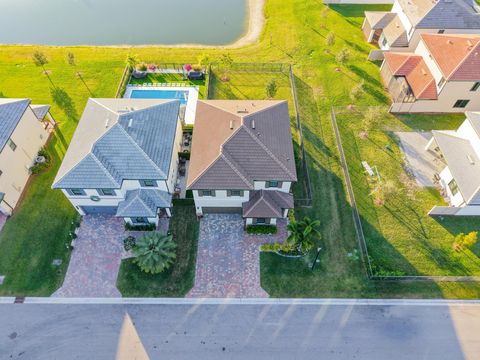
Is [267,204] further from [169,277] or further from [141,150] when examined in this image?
[141,150]

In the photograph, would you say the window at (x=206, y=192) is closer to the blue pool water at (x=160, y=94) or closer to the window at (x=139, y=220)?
the window at (x=139, y=220)

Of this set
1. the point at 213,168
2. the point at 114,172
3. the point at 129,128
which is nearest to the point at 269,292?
the point at 213,168

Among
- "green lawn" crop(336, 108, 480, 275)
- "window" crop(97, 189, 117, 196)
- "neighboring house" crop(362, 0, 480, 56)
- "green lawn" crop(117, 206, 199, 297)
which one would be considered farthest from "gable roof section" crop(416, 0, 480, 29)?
"window" crop(97, 189, 117, 196)

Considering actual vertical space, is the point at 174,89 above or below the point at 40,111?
above

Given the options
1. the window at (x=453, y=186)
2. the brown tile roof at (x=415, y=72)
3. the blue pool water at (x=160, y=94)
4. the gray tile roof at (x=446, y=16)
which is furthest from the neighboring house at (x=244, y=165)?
the gray tile roof at (x=446, y=16)

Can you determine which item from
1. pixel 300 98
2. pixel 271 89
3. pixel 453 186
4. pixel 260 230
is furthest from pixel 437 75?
pixel 260 230
